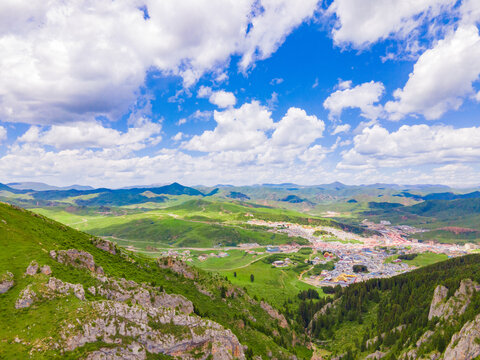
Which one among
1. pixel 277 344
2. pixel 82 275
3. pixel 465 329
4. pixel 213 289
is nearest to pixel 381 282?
pixel 465 329

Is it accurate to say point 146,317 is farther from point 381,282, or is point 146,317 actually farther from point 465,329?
point 381,282

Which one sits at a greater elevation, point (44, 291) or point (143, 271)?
point (44, 291)

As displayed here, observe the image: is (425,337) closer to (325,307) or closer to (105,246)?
(325,307)

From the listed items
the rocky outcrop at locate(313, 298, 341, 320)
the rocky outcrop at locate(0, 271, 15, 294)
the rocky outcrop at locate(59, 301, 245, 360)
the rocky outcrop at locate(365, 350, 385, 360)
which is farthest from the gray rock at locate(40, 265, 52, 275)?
the rocky outcrop at locate(313, 298, 341, 320)

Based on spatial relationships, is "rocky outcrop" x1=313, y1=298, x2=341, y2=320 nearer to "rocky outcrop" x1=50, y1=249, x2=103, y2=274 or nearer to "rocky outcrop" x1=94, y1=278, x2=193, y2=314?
"rocky outcrop" x1=94, y1=278, x2=193, y2=314

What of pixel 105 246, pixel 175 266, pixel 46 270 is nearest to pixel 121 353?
pixel 46 270

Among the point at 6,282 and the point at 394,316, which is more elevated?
the point at 6,282
